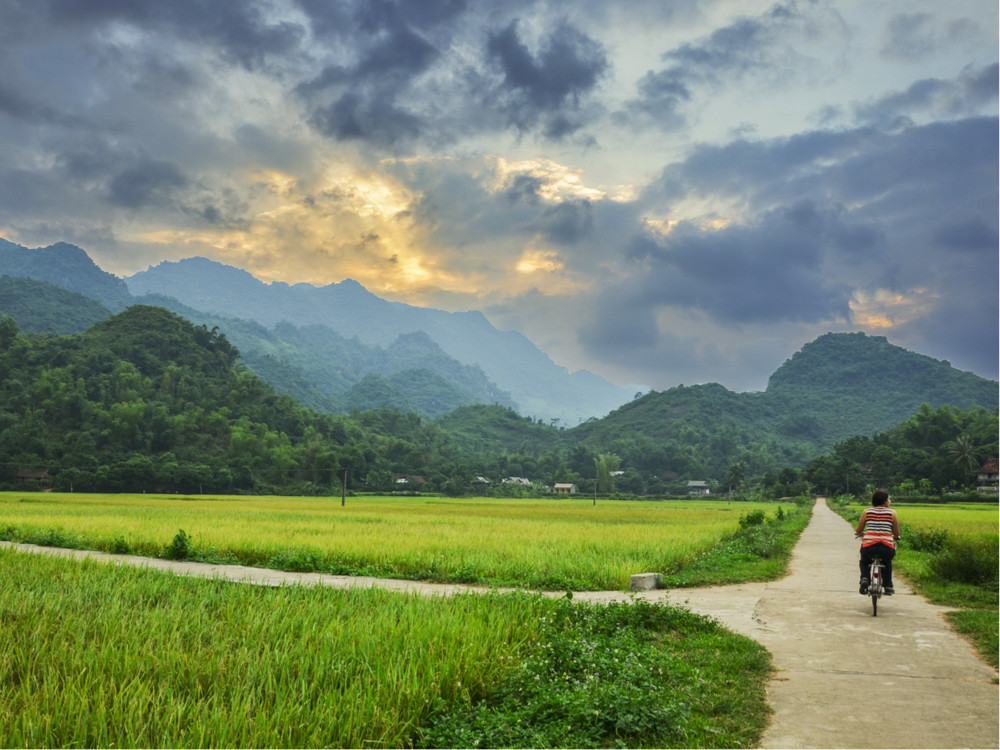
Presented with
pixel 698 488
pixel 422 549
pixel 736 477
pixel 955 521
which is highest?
pixel 422 549

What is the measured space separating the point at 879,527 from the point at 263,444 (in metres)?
82.8

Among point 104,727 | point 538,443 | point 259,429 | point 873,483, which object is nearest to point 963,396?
point 873,483

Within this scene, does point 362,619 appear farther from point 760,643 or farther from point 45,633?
point 760,643

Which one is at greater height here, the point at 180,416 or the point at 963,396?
the point at 963,396

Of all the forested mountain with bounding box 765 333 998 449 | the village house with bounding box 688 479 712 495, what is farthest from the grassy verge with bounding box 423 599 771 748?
the forested mountain with bounding box 765 333 998 449

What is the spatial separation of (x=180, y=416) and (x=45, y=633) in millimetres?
84757

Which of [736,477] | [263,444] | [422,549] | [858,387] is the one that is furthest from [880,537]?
[858,387]

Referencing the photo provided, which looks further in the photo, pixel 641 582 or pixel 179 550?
pixel 179 550

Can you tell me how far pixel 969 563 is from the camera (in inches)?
480

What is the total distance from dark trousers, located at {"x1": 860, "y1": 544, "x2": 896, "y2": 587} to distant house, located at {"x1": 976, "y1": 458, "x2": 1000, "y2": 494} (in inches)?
3428

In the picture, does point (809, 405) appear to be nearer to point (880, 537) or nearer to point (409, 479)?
point (409, 479)

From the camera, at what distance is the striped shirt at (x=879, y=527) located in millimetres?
9727

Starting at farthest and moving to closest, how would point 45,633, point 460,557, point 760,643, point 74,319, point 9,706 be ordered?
point 74,319
point 460,557
point 760,643
point 45,633
point 9,706

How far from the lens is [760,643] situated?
7.39 meters
